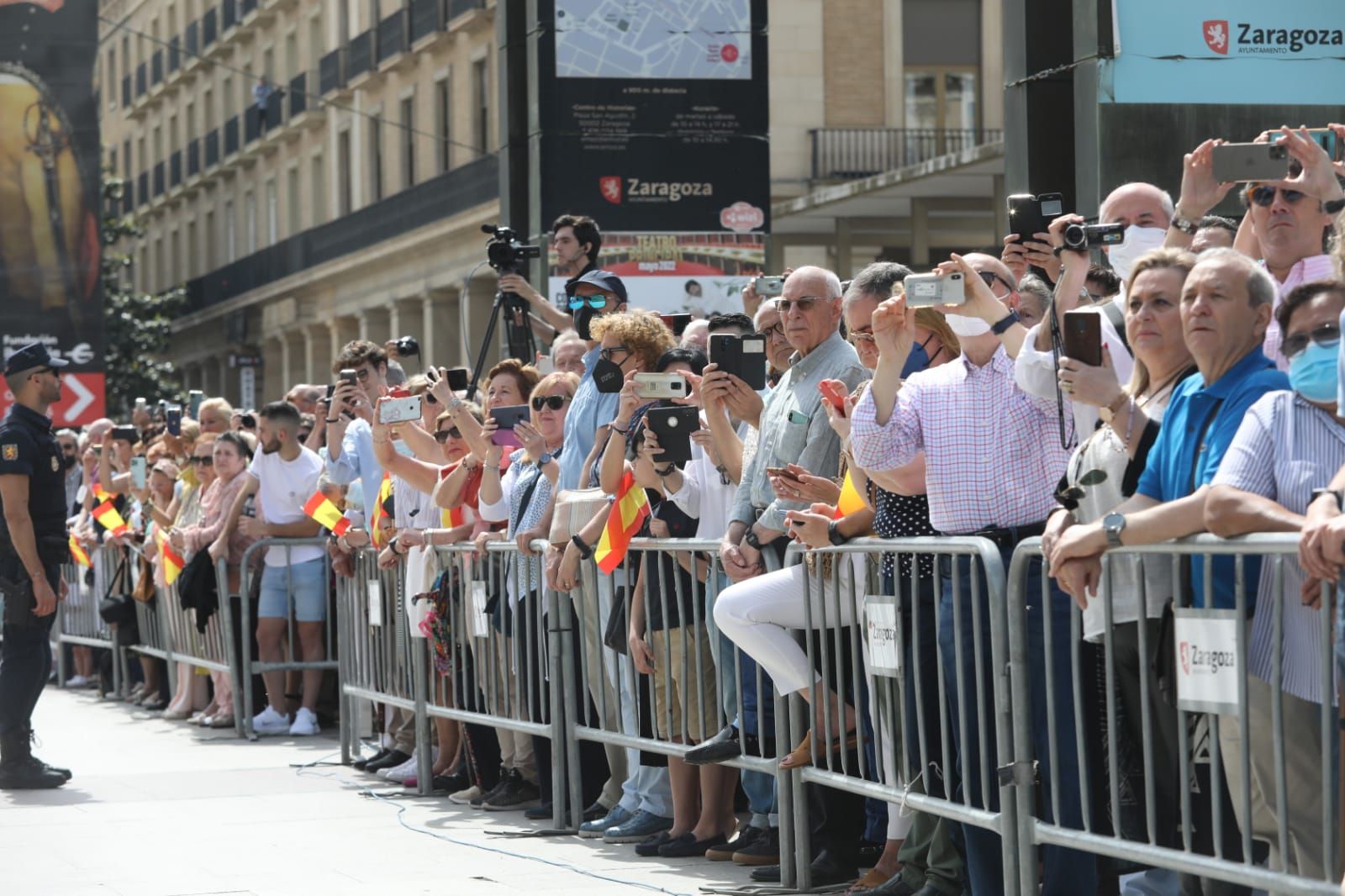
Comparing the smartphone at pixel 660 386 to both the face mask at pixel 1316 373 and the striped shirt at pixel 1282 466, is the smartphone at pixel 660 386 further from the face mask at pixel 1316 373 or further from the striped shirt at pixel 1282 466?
the face mask at pixel 1316 373

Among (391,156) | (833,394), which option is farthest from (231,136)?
(833,394)

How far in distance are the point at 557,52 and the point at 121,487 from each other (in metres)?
4.63

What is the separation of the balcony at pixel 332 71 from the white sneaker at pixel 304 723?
3841cm

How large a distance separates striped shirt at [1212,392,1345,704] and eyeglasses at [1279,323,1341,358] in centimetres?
14

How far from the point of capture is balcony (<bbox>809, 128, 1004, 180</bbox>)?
39125 mm

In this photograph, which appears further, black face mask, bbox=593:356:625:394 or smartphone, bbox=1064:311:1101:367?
black face mask, bbox=593:356:625:394

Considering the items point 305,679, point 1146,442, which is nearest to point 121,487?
point 305,679

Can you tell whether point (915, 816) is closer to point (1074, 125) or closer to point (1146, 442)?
point (1146, 442)

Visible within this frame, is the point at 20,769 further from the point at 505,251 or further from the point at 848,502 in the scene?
the point at 848,502

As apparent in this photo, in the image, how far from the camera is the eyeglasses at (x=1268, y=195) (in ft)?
21.7

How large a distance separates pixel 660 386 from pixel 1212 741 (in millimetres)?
3538

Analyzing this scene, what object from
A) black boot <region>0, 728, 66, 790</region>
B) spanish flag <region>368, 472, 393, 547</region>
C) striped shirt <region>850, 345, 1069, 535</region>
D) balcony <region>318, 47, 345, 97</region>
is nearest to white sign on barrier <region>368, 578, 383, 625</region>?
spanish flag <region>368, 472, 393, 547</region>

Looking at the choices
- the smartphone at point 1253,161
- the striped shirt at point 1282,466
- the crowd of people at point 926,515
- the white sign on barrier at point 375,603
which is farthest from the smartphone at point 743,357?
the white sign on barrier at point 375,603

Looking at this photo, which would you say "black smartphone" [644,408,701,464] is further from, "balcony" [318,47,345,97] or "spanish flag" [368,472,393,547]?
"balcony" [318,47,345,97]
